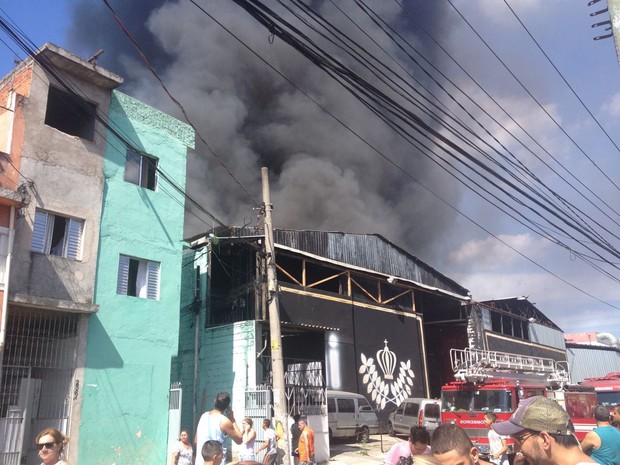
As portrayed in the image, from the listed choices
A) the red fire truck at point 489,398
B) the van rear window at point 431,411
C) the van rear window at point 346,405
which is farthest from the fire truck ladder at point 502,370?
the van rear window at point 346,405

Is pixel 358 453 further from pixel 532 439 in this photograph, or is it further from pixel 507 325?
pixel 507 325

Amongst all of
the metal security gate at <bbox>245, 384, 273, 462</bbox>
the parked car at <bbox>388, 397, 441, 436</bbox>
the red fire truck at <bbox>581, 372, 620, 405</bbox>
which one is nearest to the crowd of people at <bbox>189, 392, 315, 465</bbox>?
the metal security gate at <bbox>245, 384, 273, 462</bbox>

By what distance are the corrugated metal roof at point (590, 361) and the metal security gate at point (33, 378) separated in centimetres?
3528

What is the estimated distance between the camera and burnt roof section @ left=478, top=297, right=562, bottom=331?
30.7 m

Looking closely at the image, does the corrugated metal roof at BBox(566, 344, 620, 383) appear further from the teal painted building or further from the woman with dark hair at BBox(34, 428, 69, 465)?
the woman with dark hair at BBox(34, 428, 69, 465)

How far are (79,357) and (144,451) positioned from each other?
9.39 feet

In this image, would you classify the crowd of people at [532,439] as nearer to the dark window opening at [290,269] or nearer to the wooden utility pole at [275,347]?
the wooden utility pole at [275,347]

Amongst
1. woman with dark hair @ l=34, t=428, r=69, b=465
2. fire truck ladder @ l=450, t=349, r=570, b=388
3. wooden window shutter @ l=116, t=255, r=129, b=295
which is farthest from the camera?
fire truck ladder @ l=450, t=349, r=570, b=388

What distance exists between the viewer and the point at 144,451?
43.6 feet

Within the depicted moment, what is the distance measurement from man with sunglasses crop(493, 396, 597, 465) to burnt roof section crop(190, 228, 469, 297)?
15.6 meters

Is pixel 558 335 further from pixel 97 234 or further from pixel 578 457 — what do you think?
pixel 578 457

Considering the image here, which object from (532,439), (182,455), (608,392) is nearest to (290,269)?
(608,392)

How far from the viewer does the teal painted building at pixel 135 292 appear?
12.8 m

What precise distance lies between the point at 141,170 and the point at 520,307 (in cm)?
2539
